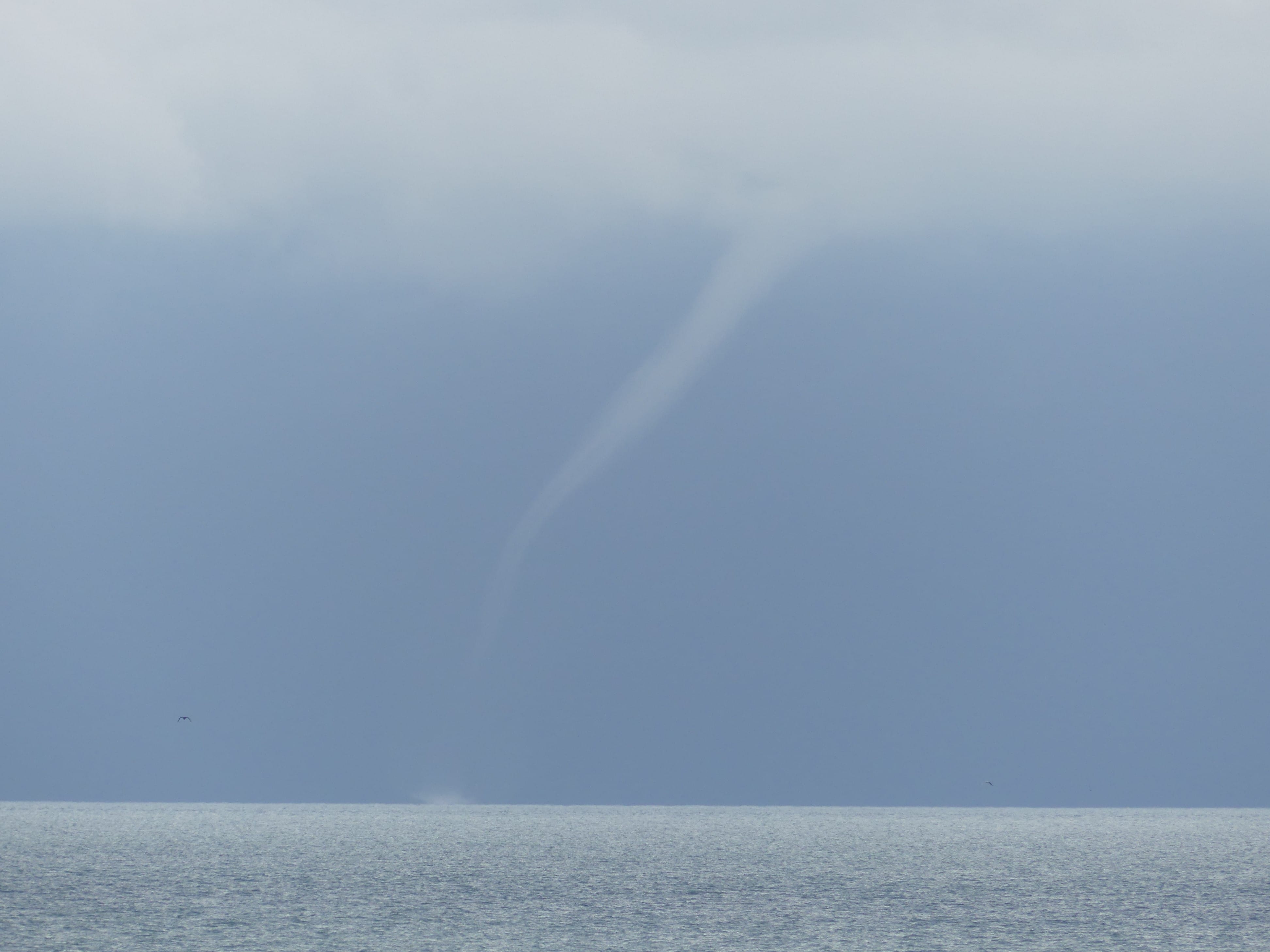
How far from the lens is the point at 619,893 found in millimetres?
48938

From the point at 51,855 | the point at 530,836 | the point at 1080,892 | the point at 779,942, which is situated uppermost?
the point at 530,836

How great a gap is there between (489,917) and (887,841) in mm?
66917

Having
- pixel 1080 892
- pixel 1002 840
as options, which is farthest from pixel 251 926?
pixel 1002 840

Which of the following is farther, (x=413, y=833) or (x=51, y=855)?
(x=413, y=833)

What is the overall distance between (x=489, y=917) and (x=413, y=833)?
76.0 m

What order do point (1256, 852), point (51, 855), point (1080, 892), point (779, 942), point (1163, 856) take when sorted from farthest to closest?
point (1256, 852) → point (1163, 856) → point (51, 855) → point (1080, 892) → point (779, 942)

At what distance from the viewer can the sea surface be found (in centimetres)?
3462

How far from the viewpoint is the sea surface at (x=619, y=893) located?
34.6m

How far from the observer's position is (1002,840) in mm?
103188

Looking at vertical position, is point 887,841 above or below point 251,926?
above

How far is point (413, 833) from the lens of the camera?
112750 mm

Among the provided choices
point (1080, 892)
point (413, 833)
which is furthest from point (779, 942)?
point (413, 833)

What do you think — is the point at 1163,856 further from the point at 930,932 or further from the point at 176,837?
the point at 176,837

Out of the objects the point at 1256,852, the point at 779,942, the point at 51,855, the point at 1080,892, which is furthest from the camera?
the point at 1256,852
